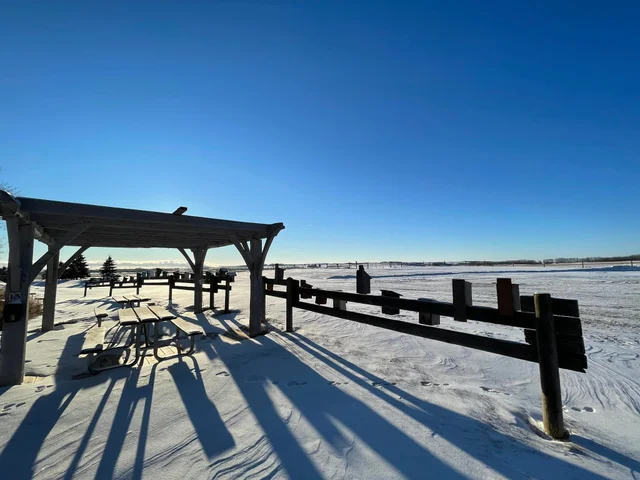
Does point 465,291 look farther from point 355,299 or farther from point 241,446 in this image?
point 241,446

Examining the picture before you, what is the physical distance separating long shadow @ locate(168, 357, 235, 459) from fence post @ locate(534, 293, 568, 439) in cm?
282

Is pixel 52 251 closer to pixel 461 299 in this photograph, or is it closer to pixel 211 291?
pixel 211 291

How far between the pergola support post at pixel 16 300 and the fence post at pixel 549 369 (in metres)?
6.25

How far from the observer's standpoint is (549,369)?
2525 millimetres

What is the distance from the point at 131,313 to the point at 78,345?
5.39 ft

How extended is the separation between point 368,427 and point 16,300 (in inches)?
192

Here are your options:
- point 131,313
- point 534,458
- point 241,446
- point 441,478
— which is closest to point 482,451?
point 534,458

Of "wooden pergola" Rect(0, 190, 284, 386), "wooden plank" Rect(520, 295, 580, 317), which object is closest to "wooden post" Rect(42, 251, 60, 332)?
"wooden pergola" Rect(0, 190, 284, 386)

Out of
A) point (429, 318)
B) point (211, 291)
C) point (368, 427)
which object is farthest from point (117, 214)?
point (211, 291)

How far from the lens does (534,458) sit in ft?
7.07

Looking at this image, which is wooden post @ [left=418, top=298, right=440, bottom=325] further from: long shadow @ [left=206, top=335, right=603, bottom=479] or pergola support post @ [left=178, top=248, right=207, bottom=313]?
pergola support post @ [left=178, top=248, right=207, bottom=313]

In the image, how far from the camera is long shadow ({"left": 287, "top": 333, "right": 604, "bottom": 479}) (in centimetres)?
202

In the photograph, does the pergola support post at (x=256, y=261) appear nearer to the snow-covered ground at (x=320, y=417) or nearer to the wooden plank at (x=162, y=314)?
the snow-covered ground at (x=320, y=417)

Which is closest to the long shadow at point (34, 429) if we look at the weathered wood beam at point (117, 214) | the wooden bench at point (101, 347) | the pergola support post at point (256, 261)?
the wooden bench at point (101, 347)
